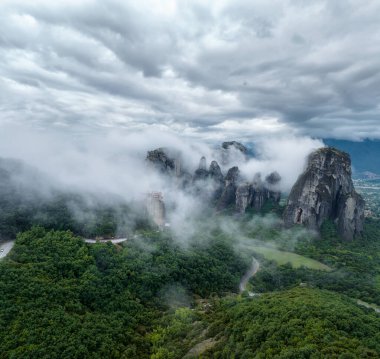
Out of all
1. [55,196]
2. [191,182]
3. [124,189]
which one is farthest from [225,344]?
[191,182]

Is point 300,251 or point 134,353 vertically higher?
point 300,251

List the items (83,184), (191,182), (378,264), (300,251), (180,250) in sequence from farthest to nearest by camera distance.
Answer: (191,182) → (83,184) → (300,251) → (378,264) → (180,250)

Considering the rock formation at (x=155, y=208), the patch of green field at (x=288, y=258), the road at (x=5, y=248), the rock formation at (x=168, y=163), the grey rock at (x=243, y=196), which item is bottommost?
the patch of green field at (x=288, y=258)

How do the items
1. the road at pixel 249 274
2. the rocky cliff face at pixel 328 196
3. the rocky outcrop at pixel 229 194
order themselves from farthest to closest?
the rocky outcrop at pixel 229 194 → the rocky cliff face at pixel 328 196 → the road at pixel 249 274

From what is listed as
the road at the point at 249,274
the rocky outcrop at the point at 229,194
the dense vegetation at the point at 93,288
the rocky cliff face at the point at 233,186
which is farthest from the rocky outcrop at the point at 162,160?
the road at the point at 249,274

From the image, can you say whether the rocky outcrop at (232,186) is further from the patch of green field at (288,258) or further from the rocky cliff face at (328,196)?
the patch of green field at (288,258)

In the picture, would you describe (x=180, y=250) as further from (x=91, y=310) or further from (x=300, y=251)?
(x=300, y=251)

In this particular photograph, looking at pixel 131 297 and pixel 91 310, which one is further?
pixel 131 297
